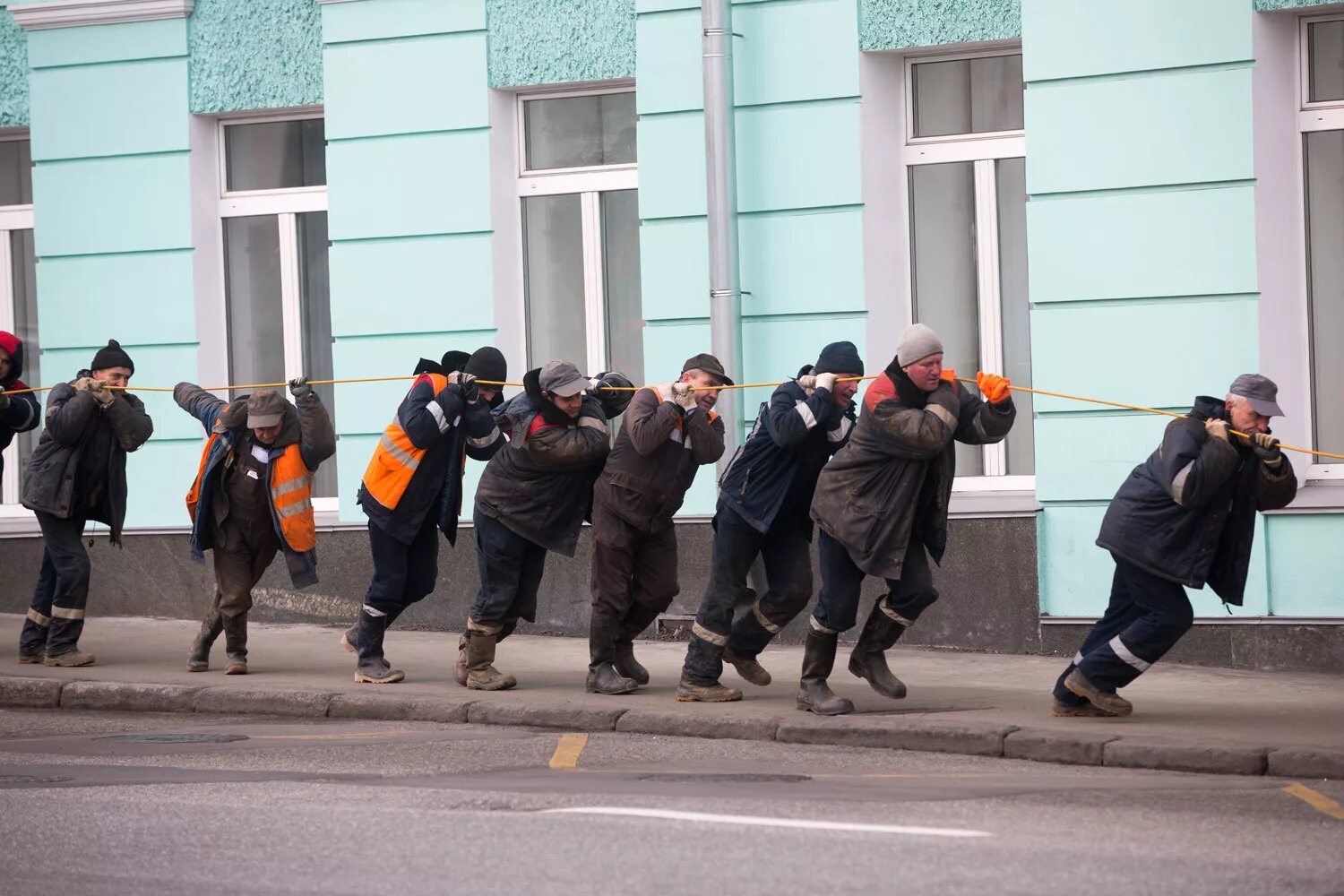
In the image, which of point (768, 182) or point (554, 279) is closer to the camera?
point (768, 182)

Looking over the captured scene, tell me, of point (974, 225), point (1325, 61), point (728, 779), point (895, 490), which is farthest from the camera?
point (974, 225)

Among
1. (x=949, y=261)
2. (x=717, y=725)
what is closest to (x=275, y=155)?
(x=949, y=261)

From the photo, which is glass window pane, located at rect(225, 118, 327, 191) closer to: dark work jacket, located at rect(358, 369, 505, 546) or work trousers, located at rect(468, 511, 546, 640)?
dark work jacket, located at rect(358, 369, 505, 546)

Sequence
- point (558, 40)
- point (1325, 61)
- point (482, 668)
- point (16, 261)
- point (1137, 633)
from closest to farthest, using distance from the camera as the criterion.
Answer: point (1137, 633) → point (482, 668) → point (1325, 61) → point (558, 40) → point (16, 261)

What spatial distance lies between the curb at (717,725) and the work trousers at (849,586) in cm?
49

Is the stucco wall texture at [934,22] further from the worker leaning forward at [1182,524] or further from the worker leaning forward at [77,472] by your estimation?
the worker leaning forward at [77,472]

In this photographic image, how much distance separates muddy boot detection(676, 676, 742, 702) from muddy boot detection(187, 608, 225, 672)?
2874 mm

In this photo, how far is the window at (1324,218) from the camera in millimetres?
11406

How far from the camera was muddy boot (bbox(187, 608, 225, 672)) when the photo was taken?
446 inches

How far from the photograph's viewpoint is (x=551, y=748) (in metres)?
8.95

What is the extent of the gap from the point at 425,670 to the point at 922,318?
383 centimetres

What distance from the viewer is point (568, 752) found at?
8.83 m

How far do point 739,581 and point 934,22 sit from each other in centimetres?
406

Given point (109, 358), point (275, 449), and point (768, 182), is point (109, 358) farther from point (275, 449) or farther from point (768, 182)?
point (768, 182)
